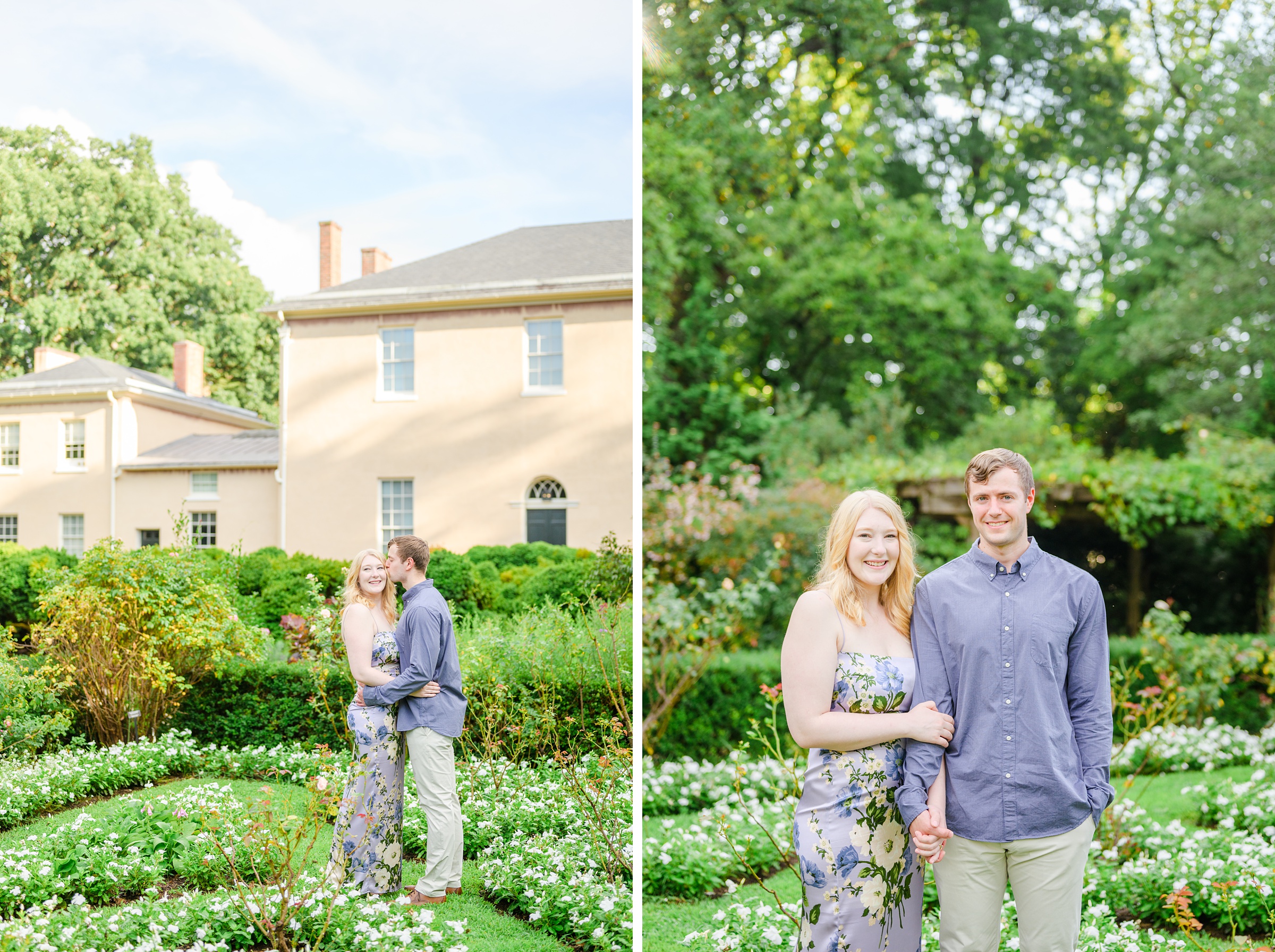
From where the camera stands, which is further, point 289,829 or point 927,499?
point 927,499

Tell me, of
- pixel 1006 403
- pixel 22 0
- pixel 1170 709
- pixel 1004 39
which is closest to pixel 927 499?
pixel 1006 403

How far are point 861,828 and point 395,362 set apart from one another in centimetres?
232

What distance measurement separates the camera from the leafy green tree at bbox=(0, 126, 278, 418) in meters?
3.35

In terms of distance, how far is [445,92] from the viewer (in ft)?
12.3

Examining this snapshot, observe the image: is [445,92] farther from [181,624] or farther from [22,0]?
[181,624]

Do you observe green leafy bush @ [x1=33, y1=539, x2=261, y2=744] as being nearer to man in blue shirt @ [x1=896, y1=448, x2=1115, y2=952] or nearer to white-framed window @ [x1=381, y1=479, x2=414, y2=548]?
white-framed window @ [x1=381, y1=479, x2=414, y2=548]

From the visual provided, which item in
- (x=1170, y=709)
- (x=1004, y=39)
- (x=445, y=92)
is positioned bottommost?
(x=1170, y=709)

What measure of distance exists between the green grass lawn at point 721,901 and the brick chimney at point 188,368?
2.58m

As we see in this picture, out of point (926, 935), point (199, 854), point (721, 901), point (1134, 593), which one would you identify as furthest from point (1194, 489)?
point (199, 854)

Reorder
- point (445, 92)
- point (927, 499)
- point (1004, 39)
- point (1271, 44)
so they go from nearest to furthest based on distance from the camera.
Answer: point (445, 92), point (927, 499), point (1271, 44), point (1004, 39)

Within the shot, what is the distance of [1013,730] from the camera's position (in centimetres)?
232

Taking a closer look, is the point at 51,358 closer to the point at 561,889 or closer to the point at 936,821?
the point at 561,889

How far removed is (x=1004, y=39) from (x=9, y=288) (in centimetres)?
1034

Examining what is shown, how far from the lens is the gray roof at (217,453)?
127 inches
